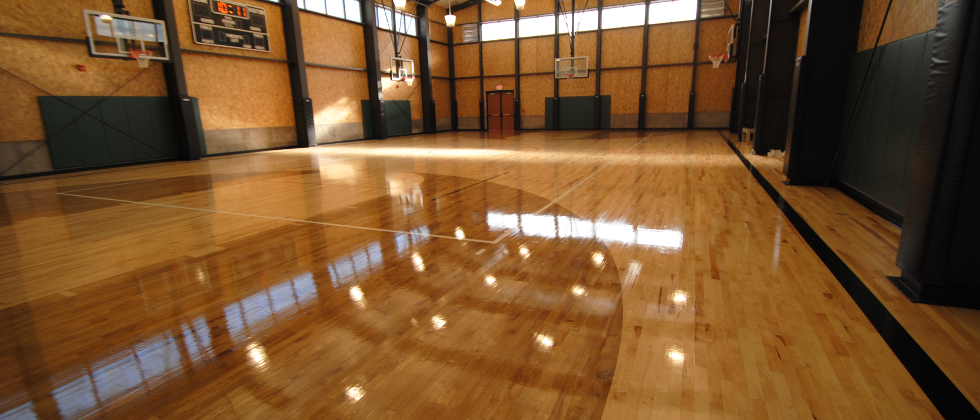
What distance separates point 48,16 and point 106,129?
94.2 inches

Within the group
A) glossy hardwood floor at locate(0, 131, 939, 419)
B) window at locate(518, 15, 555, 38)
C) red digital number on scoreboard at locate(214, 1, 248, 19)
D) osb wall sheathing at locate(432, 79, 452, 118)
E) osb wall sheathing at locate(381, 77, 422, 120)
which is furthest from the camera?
osb wall sheathing at locate(432, 79, 452, 118)

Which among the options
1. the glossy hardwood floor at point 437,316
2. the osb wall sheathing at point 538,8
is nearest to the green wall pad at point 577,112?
the osb wall sheathing at point 538,8

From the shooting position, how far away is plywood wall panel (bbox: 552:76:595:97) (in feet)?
68.8

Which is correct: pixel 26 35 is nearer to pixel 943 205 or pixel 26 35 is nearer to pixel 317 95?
pixel 317 95

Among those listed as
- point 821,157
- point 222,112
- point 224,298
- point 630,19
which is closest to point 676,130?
point 630,19

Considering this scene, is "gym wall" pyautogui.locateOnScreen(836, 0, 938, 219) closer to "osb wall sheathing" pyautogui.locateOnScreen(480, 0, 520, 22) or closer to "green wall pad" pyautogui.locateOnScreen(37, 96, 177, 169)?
"green wall pad" pyautogui.locateOnScreen(37, 96, 177, 169)

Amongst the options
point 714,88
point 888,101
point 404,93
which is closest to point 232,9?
point 404,93

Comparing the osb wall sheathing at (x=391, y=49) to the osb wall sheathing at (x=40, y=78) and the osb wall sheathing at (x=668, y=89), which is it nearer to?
the osb wall sheathing at (x=40, y=78)

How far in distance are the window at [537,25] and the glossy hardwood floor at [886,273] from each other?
16.7 meters

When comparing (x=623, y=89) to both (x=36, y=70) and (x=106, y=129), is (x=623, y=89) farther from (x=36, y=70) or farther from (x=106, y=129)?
(x=36, y=70)

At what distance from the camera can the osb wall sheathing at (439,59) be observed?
21922mm

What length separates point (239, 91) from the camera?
13430 mm

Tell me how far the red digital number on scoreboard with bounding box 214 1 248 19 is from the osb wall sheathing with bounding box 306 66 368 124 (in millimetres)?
2601

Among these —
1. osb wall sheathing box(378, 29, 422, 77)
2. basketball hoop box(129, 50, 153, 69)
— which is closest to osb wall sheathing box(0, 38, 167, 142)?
basketball hoop box(129, 50, 153, 69)
